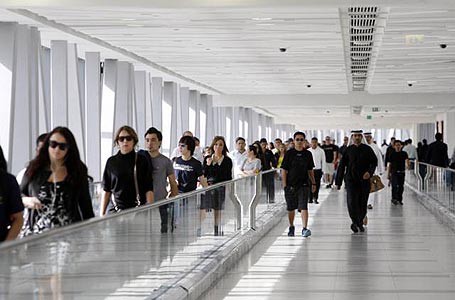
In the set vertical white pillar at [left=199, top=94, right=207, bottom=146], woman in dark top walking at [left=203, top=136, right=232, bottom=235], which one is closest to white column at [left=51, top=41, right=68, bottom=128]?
woman in dark top walking at [left=203, top=136, right=232, bottom=235]

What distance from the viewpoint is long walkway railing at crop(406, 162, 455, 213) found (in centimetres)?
1936

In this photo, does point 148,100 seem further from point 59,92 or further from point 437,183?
point 437,183

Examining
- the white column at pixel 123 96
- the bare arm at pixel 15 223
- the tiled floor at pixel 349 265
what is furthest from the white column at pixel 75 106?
the bare arm at pixel 15 223

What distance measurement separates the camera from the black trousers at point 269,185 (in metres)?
19.7

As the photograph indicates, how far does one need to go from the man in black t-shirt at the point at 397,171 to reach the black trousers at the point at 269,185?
4.86 m

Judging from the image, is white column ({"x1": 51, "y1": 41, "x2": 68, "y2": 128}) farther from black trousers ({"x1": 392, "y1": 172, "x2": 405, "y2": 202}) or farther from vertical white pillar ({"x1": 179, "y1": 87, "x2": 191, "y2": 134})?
vertical white pillar ({"x1": 179, "y1": 87, "x2": 191, "y2": 134})

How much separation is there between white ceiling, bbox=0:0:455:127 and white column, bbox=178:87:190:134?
5.11 metres

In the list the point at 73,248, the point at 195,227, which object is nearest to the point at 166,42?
the point at 195,227

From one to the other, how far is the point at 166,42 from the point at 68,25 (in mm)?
3415

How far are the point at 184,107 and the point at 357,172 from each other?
23.7 m

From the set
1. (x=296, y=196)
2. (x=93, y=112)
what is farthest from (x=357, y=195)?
(x=93, y=112)

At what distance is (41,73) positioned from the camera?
19.5 metres

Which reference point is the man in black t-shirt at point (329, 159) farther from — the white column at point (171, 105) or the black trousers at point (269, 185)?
the black trousers at point (269, 185)

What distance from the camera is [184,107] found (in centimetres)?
4019
